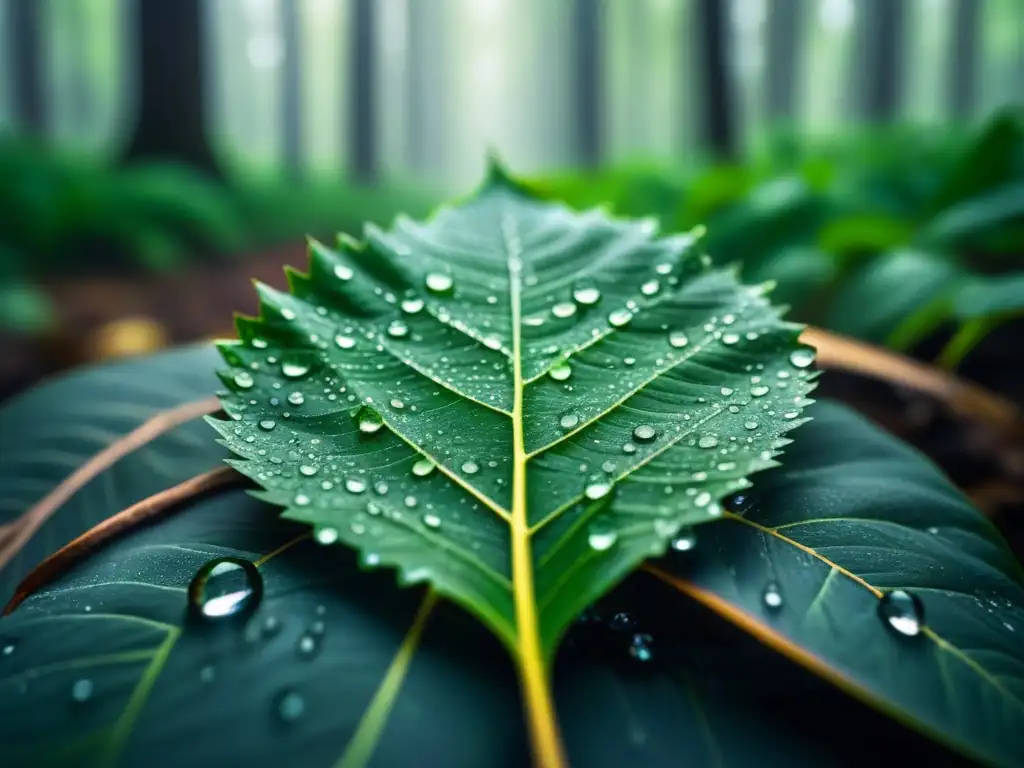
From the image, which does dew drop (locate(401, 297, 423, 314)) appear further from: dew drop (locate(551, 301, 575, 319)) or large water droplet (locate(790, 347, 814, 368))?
large water droplet (locate(790, 347, 814, 368))

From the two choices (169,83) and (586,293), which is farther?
(169,83)

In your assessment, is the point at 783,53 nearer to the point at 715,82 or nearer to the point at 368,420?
the point at 715,82

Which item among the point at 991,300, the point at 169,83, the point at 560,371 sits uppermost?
the point at 169,83

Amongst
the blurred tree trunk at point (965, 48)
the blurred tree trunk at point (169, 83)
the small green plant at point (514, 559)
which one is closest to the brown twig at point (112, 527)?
the small green plant at point (514, 559)

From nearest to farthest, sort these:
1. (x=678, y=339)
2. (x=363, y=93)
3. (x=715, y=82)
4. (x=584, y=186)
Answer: (x=678, y=339)
(x=584, y=186)
(x=715, y=82)
(x=363, y=93)

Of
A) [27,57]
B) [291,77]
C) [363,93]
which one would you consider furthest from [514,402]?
[291,77]

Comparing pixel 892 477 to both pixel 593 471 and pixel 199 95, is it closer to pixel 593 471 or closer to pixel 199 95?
pixel 593 471

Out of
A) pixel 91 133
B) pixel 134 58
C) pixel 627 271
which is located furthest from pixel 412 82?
pixel 627 271

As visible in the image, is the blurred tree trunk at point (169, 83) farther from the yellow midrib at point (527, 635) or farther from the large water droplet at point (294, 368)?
the yellow midrib at point (527, 635)
